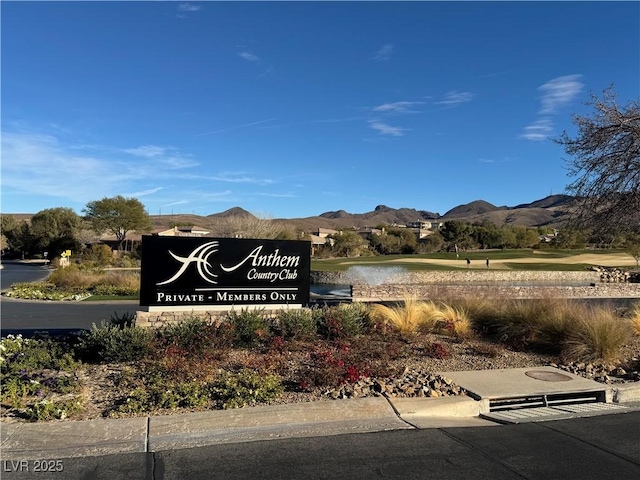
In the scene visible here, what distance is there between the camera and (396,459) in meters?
4.90

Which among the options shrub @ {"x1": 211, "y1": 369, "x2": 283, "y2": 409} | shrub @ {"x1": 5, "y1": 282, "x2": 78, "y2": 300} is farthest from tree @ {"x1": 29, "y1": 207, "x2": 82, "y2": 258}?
shrub @ {"x1": 211, "y1": 369, "x2": 283, "y2": 409}

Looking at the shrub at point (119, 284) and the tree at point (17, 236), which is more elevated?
the tree at point (17, 236)

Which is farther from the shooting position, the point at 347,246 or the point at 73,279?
the point at 347,246

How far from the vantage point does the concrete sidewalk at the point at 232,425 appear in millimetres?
5117

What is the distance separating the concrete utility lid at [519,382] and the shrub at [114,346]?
4.92 m

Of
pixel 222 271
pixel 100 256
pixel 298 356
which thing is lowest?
pixel 298 356

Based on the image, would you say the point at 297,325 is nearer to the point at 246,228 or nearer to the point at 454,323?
the point at 454,323

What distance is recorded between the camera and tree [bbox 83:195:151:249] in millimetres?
77062

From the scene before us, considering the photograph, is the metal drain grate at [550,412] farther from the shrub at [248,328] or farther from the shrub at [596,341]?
the shrub at [248,328]

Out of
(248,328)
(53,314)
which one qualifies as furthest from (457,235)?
(248,328)

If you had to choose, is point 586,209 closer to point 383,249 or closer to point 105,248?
point 105,248

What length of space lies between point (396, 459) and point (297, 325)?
17.8 feet

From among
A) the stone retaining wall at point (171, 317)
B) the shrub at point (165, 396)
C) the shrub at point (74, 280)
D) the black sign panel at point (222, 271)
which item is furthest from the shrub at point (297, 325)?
the shrub at point (74, 280)

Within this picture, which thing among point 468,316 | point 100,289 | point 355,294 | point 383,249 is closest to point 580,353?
point 468,316
